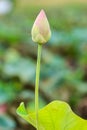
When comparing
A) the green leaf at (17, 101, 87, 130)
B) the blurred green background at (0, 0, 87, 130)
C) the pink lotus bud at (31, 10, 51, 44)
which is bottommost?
the blurred green background at (0, 0, 87, 130)

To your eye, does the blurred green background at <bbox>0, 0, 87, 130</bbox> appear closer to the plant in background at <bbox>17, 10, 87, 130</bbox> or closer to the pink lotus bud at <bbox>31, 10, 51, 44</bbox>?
the plant in background at <bbox>17, 10, 87, 130</bbox>

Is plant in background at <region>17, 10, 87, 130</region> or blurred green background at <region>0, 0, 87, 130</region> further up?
plant in background at <region>17, 10, 87, 130</region>

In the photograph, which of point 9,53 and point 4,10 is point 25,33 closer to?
point 9,53

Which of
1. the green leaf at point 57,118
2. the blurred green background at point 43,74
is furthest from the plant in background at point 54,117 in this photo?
the blurred green background at point 43,74

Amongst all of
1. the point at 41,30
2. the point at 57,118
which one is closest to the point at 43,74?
the point at 57,118

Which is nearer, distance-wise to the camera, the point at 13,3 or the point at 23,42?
the point at 23,42

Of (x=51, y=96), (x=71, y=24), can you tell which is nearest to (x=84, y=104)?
(x=51, y=96)

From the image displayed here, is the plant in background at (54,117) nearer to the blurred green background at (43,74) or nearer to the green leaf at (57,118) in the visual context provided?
the green leaf at (57,118)

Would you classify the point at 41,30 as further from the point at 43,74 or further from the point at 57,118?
the point at 43,74

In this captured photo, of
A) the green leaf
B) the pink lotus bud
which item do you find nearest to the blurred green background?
the green leaf
